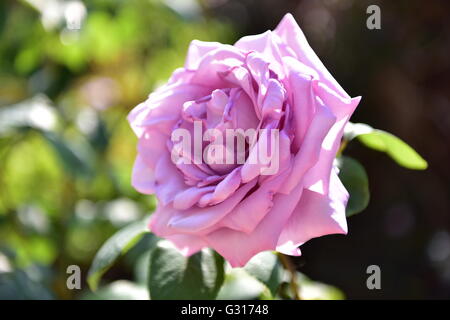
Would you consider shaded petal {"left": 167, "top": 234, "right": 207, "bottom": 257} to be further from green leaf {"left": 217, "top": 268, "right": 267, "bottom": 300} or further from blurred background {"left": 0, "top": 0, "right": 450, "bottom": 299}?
blurred background {"left": 0, "top": 0, "right": 450, "bottom": 299}

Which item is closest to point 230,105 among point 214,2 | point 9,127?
point 9,127

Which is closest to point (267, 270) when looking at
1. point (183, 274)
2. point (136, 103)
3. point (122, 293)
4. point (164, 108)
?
point (183, 274)

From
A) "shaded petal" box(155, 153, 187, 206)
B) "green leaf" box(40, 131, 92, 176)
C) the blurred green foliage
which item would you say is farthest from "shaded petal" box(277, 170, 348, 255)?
"green leaf" box(40, 131, 92, 176)

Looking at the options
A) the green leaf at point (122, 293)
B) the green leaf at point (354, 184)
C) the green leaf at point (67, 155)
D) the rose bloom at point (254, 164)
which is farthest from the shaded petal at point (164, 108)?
the green leaf at point (67, 155)

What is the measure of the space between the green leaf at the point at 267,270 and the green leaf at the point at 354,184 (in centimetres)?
10

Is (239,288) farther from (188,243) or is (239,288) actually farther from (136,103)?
(136,103)

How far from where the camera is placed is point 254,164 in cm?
51

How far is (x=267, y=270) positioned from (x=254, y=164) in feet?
0.60

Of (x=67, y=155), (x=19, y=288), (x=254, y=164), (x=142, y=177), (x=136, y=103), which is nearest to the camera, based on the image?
(x=254, y=164)

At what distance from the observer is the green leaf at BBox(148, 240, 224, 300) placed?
0.65 meters

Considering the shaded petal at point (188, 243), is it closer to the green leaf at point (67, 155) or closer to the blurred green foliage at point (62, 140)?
the blurred green foliage at point (62, 140)

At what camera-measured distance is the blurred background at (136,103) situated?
4.07ft

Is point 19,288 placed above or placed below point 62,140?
below

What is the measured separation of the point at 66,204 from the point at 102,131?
252mm
